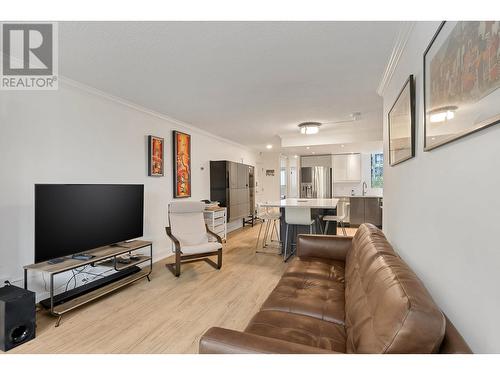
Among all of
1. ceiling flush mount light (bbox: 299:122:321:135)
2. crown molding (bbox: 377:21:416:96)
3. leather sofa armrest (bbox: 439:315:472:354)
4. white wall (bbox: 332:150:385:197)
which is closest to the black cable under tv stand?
leather sofa armrest (bbox: 439:315:472:354)

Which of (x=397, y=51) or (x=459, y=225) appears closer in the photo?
(x=459, y=225)

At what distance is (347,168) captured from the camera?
737cm

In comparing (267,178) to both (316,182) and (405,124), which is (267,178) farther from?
(405,124)

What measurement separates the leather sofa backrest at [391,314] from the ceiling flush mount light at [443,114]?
728mm

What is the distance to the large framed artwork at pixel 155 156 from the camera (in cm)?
394

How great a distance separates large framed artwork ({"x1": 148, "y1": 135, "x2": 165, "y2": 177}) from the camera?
3.94m

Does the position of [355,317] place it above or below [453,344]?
below

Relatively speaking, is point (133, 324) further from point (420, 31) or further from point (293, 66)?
point (420, 31)

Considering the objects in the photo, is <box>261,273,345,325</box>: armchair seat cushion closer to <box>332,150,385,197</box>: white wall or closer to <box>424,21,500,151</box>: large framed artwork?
<box>424,21,500,151</box>: large framed artwork

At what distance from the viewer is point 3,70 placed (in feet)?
7.66

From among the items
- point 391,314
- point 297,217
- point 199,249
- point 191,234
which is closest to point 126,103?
point 191,234

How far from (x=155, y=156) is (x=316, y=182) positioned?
4.96 m
